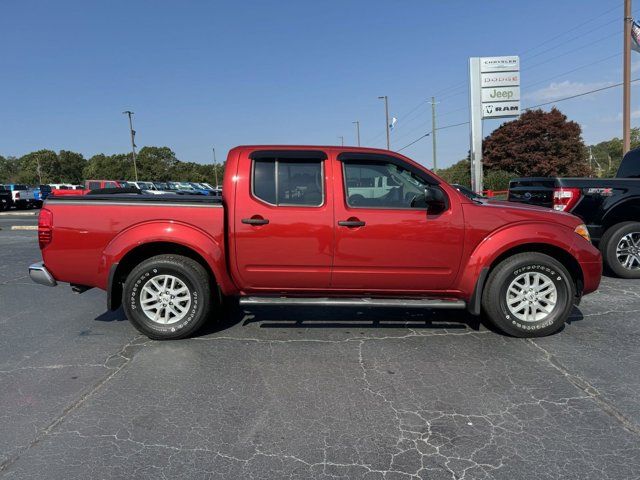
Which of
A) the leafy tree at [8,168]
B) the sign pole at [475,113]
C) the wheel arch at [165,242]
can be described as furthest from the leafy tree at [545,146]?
the leafy tree at [8,168]

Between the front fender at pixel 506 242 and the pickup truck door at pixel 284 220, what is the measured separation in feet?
4.53

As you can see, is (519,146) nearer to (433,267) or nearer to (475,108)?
(475,108)

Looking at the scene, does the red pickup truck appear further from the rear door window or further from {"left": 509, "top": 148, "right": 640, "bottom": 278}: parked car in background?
{"left": 509, "top": 148, "right": 640, "bottom": 278}: parked car in background

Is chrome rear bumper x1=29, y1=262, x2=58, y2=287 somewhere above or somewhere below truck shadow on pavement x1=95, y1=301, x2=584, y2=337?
above

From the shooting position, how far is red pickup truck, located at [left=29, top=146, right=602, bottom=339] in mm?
4129

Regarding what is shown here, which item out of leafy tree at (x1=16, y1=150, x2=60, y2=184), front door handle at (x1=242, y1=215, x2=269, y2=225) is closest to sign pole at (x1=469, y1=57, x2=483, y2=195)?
front door handle at (x1=242, y1=215, x2=269, y2=225)

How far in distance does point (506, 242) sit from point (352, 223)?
1495mm

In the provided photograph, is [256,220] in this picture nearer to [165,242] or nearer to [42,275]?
[165,242]

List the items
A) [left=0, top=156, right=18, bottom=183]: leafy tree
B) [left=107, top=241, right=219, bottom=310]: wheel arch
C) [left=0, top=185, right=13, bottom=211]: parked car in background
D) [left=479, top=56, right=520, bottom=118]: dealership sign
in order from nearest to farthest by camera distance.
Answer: [left=107, top=241, right=219, bottom=310]: wheel arch < [left=479, top=56, right=520, bottom=118]: dealership sign < [left=0, top=185, right=13, bottom=211]: parked car in background < [left=0, top=156, right=18, bottom=183]: leafy tree

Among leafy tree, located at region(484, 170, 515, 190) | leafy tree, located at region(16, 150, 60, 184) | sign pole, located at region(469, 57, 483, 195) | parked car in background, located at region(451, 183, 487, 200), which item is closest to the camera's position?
parked car in background, located at region(451, 183, 487, 200)

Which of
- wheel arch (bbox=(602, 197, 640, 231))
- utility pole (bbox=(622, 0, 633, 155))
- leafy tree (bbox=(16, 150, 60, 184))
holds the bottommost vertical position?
wheel arch (bbox=(602, 197, 640, 231))

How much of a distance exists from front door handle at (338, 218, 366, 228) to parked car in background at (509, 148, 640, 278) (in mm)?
3974

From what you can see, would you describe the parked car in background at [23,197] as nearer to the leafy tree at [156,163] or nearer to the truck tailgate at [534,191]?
Answer: the truck tailgate at [534,191]

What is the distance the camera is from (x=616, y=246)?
6711 mm
